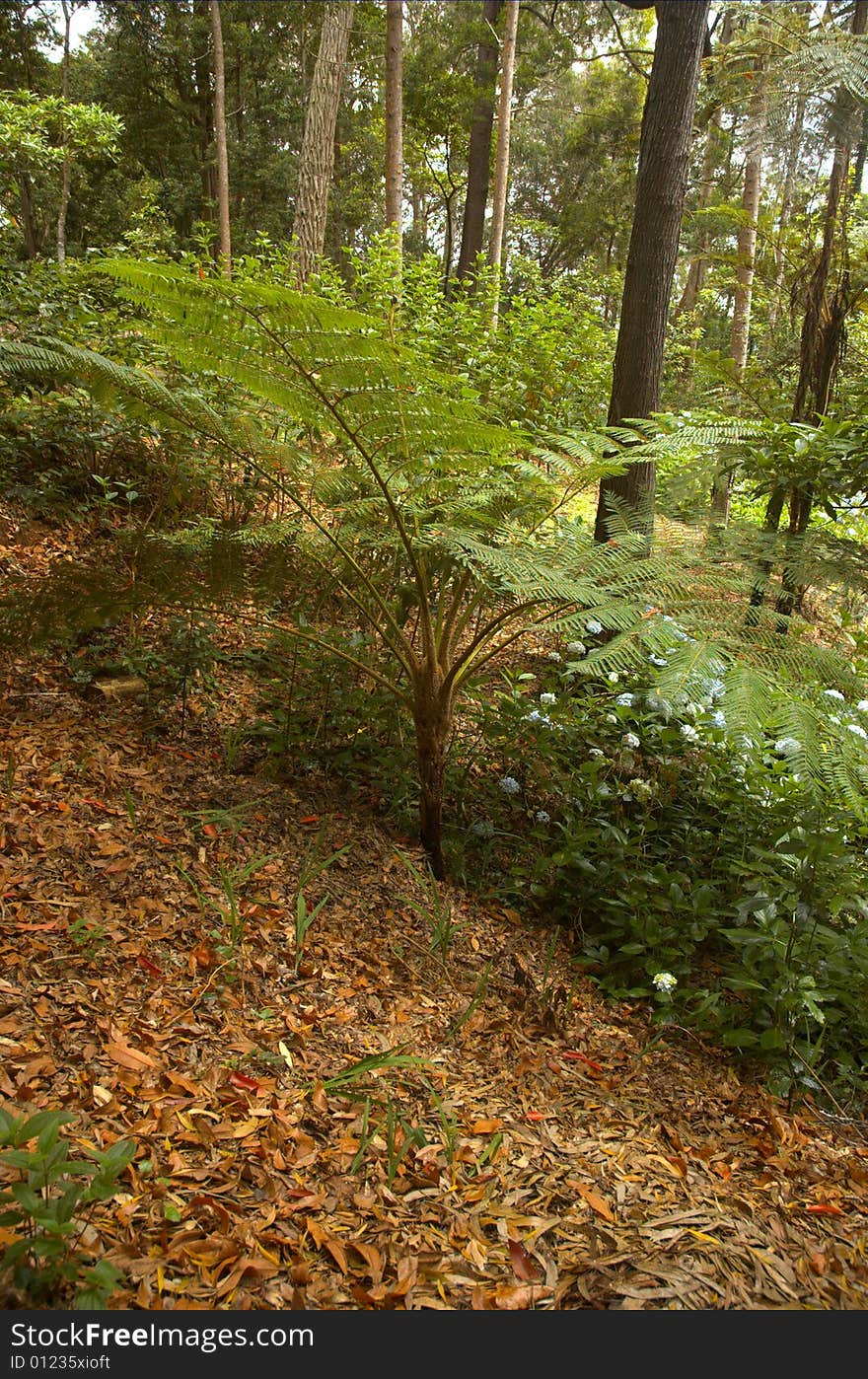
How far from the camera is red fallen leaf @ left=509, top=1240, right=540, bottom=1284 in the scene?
52.5 inches

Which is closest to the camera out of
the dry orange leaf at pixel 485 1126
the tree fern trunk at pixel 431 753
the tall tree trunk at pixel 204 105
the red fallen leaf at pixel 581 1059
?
the dry orange leaf at pixel 485 1126

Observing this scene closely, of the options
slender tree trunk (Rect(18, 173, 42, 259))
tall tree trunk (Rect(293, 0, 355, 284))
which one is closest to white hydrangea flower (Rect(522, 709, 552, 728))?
tall tree trunk (Rect(293, 0, 355, 284))

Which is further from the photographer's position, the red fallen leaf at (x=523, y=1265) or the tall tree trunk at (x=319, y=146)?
the tall tree trunk at (x=319, y=146)

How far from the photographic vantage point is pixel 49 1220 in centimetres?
103

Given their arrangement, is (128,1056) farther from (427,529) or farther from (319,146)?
(319,146)

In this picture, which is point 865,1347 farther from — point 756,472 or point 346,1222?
point 756,472

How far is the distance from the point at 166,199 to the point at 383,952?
17.4 meters

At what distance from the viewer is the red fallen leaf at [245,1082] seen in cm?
158

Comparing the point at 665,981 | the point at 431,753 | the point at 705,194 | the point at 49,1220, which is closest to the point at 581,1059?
the point at 665,981

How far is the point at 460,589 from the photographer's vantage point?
243 centimetres

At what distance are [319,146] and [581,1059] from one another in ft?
27.3

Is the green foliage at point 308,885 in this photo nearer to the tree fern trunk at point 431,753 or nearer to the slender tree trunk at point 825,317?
the tree fern trunk at point 431,753

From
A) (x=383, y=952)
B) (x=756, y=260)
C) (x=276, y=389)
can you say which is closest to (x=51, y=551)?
(x=276, y=389)

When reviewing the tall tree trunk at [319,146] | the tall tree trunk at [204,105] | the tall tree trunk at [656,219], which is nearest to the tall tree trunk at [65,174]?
the tall tree trunk at [204,105]
